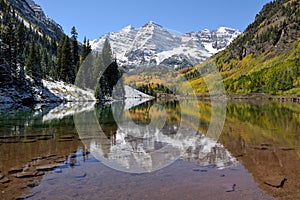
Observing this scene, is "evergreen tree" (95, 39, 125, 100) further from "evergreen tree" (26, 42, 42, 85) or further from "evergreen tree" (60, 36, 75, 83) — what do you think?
"evergreen tree" (26, 42, 42, 85)

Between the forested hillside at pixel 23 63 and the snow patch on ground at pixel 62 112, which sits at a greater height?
the forested hillside at pixel 23 63

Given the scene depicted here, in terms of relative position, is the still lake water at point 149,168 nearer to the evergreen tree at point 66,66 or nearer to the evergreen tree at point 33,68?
the evergreen tree at point 33,68

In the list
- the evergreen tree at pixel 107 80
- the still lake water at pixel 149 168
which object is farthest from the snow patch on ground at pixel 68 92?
the still lake water at pixel 149 168

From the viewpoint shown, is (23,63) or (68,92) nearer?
(23,63)

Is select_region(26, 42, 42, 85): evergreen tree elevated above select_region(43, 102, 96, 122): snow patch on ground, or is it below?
above

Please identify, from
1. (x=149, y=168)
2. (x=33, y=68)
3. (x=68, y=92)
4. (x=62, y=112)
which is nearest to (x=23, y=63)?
(x=33, y=68)

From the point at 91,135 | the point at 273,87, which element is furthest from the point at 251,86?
the point at 91,135

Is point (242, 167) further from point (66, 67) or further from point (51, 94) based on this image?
point (66, 67)

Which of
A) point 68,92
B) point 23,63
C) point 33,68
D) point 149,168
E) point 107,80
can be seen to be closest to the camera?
point 149,168

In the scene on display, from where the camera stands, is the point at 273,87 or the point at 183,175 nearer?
the point at 183,175

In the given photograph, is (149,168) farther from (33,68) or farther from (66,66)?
(66,66)

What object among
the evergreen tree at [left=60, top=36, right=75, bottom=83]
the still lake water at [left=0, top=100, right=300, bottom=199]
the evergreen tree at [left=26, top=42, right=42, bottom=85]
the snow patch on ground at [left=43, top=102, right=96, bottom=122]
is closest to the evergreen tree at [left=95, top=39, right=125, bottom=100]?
the evergreen tree at [left=60, top=36, right=75, bottom=83]

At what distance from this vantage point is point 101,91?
9575 centimetres

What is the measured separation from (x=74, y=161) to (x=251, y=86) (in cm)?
14384
